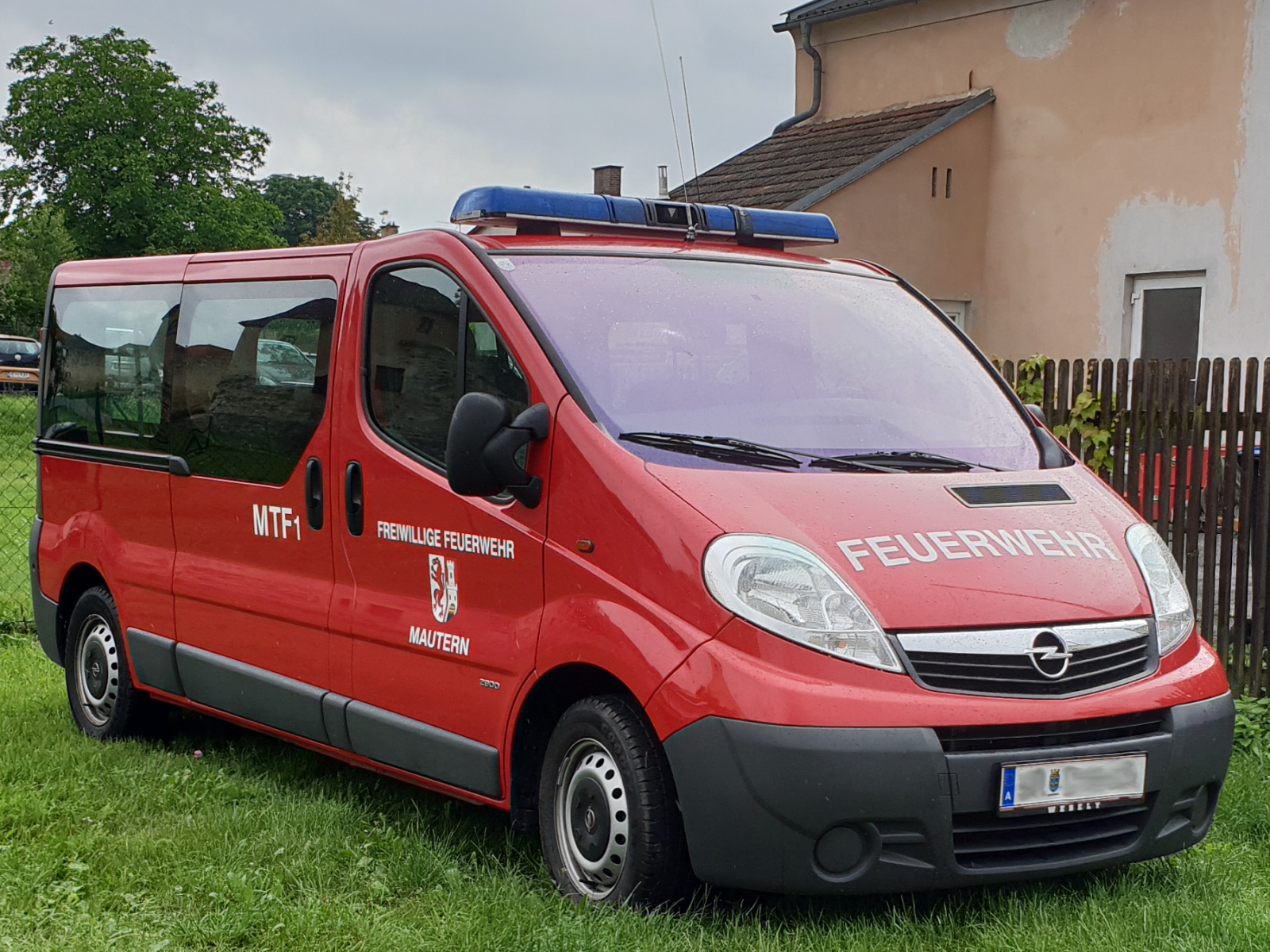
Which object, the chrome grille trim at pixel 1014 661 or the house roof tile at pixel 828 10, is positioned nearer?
the chrome grille trim at pixel 1014 661

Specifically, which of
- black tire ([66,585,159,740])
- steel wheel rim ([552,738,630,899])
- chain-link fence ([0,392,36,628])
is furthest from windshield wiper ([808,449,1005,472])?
chain-link fence ([0,392,36,628])

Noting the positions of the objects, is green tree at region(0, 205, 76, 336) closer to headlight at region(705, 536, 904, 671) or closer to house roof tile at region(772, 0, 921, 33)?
house roof tile at region(772, 0, 921, 33)

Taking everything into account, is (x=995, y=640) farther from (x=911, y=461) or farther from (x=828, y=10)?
(x=828, y=10)

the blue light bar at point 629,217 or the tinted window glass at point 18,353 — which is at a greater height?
the blue light bar at point 629,217

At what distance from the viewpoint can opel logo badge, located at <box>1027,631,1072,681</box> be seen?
12.4 feet

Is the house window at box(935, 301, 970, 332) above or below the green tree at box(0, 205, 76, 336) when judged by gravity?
below

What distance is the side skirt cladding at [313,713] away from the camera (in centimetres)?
454

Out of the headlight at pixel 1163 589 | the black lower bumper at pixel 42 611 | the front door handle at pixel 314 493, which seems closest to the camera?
the headlight at pixel 1163 589

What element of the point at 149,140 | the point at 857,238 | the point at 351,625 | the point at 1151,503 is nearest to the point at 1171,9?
the point at 857,238

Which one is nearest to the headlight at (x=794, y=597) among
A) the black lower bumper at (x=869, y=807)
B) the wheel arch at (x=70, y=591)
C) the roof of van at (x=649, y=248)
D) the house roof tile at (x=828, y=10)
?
the black lower bumper at (x=869, y=807)

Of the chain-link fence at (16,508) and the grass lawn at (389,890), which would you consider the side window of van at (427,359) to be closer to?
the grass lawn at (389,890)

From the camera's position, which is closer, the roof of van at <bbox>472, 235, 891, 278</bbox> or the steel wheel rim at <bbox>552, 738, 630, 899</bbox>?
the steel wheel rim at <bbox>552, 738, 630, 899</bbox>

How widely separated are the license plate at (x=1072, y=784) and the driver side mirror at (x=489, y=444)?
1.49m

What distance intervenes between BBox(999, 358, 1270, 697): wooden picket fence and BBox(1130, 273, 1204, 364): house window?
5.51 m
